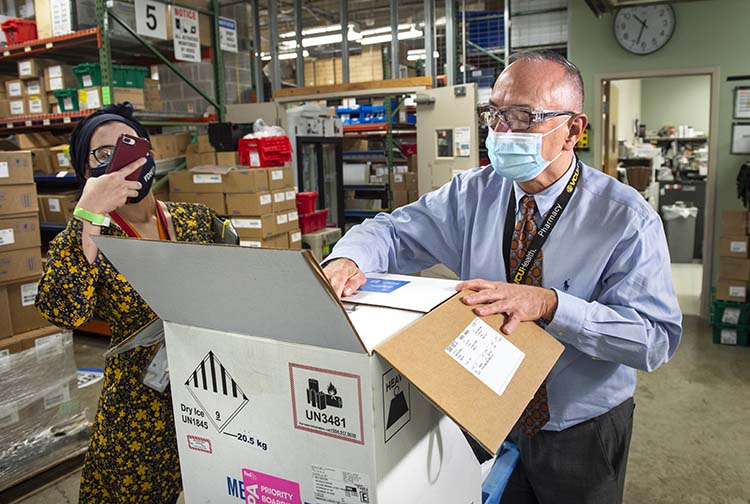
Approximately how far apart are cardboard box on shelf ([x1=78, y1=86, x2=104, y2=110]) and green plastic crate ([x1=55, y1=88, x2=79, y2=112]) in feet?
0.58

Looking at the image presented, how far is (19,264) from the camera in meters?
3.07

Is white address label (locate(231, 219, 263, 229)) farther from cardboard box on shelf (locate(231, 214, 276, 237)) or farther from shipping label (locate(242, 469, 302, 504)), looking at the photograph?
shipping label (locate(242, 469, 302, 504))

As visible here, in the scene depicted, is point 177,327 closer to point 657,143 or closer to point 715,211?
point 715,211

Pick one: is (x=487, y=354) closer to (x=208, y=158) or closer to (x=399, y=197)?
(x=208, y=158)

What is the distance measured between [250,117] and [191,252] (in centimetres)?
608

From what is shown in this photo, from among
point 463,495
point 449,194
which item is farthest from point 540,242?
point 463,495

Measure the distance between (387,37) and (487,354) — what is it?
9553mm

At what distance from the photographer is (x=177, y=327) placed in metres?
1.01

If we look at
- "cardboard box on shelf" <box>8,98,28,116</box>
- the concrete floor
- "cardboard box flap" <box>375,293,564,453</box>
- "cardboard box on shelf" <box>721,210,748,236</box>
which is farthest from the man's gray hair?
"cardboard box on shelf" <box>8,98,28,116</box>

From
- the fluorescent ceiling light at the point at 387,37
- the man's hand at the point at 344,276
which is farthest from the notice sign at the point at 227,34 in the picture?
the man's hand at the point at 344,276

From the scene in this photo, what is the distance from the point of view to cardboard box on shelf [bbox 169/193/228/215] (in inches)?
179

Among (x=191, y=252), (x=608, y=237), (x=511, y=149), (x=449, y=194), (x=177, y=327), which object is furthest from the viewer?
(x=449, y=194)

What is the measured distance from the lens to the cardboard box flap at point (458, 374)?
0.80 meters

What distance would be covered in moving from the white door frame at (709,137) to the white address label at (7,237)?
466 cm
